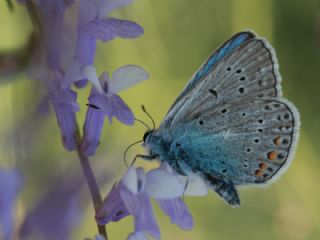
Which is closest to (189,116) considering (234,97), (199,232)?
(234,97)

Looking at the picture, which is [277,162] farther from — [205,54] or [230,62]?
[205,54]

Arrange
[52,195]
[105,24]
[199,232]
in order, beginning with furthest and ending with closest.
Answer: [199,232] → [105,24] → [52,195]

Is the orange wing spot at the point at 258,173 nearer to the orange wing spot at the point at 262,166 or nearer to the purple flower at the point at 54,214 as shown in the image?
the orange wing spot at the point at 262,166

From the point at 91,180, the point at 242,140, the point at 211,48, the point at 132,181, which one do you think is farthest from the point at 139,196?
the point at 211,48

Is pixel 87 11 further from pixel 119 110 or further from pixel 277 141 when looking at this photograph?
pixel 277 141

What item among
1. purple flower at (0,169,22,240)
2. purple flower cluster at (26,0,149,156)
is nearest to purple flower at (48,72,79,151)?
purple flower cluster at (26,0,149,156)

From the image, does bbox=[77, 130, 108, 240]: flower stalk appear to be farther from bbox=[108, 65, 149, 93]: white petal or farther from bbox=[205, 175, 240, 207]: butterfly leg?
bbox=[205, 175, 240, 207]: butterfly leg
